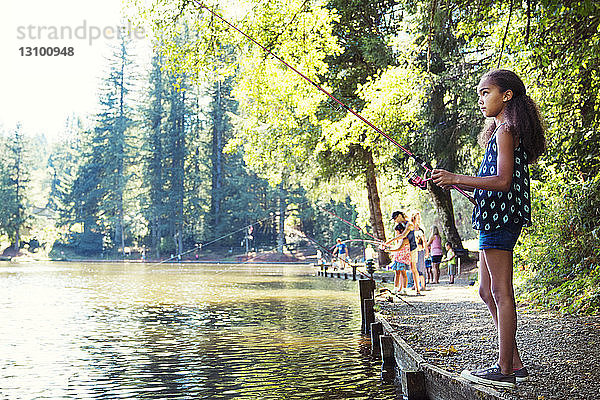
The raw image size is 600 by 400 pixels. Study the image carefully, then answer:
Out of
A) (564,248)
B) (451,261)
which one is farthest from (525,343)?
(451,261)

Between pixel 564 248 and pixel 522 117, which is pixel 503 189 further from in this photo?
pixel 564 248

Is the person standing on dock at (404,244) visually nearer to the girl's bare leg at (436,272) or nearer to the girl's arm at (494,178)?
the girl's bare leg at (436,272)

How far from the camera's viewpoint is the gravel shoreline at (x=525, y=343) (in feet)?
16.6

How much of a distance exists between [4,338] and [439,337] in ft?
25.1

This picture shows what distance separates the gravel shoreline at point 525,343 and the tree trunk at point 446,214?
12.7m

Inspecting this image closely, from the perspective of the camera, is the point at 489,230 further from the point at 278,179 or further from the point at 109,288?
the point at 278,179

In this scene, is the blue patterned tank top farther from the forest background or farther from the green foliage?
the green foliage

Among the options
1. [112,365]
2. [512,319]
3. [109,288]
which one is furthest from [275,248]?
[512,319]

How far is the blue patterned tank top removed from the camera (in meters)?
4.77

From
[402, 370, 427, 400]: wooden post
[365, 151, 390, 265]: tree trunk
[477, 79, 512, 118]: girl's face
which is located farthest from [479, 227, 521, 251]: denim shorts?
[365, 151, 390, 265]: tree trunk

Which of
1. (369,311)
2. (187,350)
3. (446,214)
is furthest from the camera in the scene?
(446,214)

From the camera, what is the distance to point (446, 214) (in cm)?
2484

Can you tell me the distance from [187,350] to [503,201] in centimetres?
674

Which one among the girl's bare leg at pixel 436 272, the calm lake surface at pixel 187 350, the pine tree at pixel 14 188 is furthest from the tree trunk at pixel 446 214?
the pine tree at pixel 14 188
